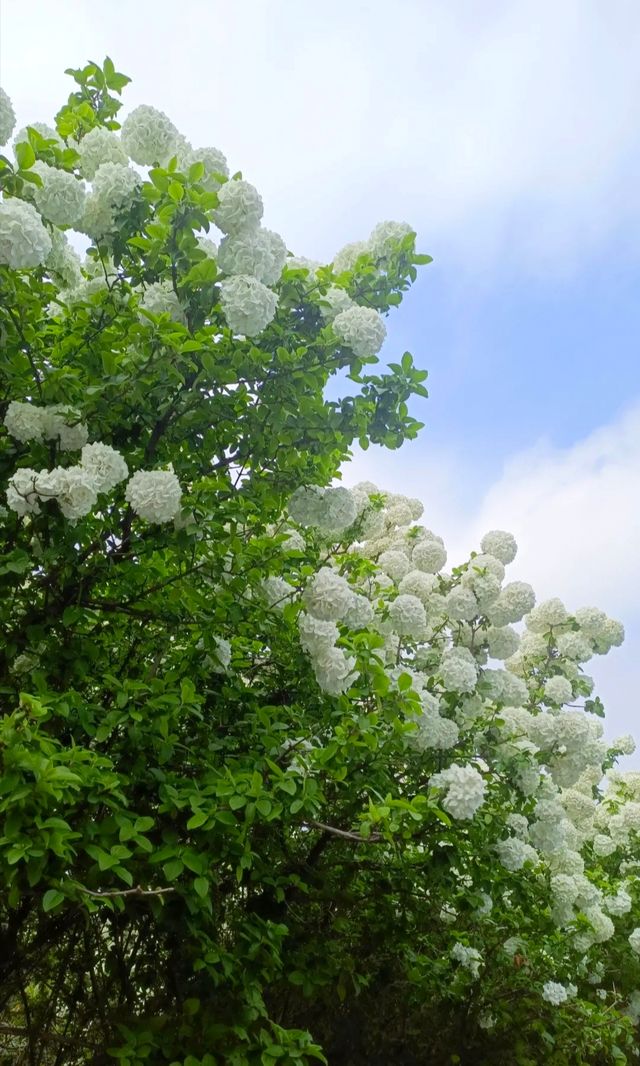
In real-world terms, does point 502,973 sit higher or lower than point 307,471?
lower

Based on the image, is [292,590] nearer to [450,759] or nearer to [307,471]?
[307,471]

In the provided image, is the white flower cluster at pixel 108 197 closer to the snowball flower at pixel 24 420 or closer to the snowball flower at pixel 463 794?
the snowball flower at pixel 24 420

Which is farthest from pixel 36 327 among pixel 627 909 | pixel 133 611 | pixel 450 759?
pixel 627 909

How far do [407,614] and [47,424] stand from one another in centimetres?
225

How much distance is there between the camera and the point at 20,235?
266cm

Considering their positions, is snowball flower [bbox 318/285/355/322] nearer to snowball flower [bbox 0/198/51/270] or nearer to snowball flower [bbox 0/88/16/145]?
snowball flower [bbox 0/198/51/270]

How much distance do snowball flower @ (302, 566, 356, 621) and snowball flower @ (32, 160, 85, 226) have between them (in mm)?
1635

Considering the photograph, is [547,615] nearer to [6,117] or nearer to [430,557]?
[430,557]

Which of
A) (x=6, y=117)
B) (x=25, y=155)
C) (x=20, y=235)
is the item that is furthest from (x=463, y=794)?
(x=6, y=117)

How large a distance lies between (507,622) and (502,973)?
7.54 ft

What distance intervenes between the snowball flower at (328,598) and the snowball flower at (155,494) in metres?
0.84

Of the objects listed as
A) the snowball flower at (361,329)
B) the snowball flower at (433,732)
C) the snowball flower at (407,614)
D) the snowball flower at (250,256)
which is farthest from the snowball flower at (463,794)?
the snowball flower at (250,256)

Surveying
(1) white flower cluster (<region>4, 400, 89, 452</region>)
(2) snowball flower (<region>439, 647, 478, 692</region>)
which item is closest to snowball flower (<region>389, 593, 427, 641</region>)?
(2) snowball flower (<region>439, 647, 478, 692</region>)

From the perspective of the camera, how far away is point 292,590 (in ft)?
12.1
